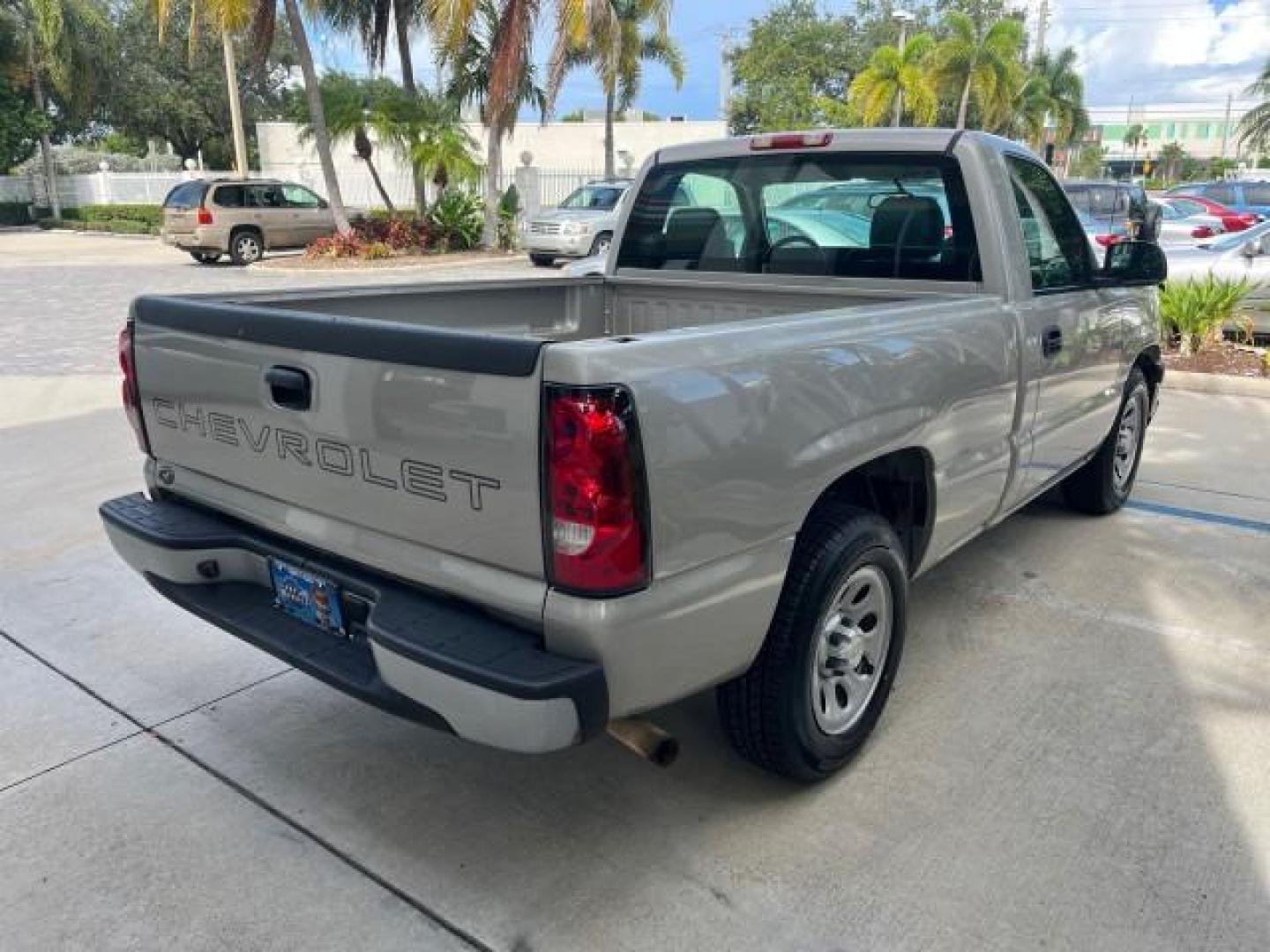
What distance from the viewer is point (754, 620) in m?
2.48

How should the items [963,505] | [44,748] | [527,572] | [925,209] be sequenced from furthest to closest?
[925,209]
[963,505]
[44,748]
[527,572]

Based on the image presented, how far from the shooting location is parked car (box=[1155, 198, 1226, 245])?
16438mm

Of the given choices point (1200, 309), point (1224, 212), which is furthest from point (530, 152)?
point (1200, 309)

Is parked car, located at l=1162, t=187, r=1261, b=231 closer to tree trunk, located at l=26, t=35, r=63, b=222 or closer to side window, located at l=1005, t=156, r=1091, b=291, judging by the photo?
side window, located at l=1005, t=156, r=1091, b=291

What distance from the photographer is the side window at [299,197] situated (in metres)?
21.9

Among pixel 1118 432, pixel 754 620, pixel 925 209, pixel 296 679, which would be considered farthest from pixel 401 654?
pixel 1118 432

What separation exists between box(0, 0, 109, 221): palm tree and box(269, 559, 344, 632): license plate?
1481 inches

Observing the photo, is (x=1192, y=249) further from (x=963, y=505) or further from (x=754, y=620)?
(x=754, y=620)

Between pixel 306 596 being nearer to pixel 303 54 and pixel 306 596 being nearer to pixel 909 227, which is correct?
pixel 909 227

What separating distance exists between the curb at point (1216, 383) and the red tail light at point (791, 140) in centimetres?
561

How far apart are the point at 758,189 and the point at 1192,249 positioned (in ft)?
29.4

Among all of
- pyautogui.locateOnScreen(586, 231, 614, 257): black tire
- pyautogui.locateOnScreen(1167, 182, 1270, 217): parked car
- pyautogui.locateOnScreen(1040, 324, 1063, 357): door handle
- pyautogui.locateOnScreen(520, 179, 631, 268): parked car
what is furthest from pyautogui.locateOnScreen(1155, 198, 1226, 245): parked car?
pyautogui.locateOnScreen(1040, 324, 1063, 357): door handle

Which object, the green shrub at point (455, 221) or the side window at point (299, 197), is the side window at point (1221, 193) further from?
the side window at point (299, 197)

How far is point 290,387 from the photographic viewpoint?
8.37 feet
